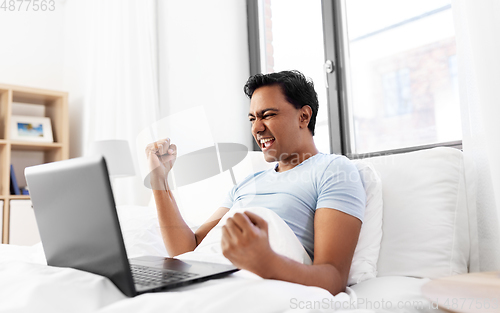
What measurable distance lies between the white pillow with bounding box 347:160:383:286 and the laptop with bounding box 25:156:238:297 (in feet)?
1.18

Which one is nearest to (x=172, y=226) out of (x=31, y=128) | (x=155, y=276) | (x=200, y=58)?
(x=155, y=276)

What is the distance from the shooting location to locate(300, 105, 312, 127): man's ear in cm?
119

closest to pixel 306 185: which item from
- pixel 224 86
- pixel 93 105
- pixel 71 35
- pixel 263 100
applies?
pixel 263 100

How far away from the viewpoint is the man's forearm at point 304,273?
692 millimetres

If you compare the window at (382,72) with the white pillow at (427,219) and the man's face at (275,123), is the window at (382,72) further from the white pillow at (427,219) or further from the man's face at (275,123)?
the man's face at (275,123)

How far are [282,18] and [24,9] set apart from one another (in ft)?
6.29

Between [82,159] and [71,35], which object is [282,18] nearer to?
[71,35]

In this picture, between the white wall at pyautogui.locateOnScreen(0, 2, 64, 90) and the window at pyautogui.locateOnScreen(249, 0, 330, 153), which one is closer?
the window at pyautogui.locateOnScreen(249, 0, 330, 153)

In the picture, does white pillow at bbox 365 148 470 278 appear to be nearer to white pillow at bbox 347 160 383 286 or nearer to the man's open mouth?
white pillow at bbox 347 160 383 286

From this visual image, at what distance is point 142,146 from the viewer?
0.89 m

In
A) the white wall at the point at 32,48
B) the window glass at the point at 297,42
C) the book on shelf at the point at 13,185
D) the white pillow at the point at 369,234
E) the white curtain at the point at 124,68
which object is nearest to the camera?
the white pillow at the point at 369,234

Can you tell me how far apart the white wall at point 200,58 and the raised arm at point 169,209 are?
4.52 feet

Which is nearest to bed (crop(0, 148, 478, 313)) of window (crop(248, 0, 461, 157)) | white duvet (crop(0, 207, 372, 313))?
white duvet (crop(0, 207, 372, 313))

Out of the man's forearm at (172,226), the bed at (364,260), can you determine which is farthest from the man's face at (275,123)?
the man's forearm at (172,226)
